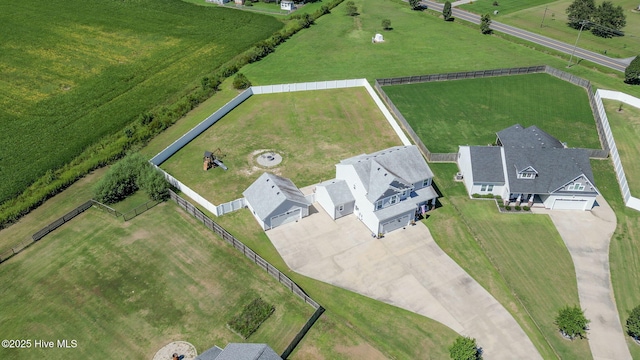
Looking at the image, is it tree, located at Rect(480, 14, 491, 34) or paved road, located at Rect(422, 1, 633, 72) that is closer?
paved road, located at Rect(422, 1, 633, 72)

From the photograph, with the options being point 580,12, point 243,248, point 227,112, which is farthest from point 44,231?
point 580,12

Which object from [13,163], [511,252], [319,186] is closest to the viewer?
[511,252]

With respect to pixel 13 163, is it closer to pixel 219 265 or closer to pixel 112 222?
pixel 112 222

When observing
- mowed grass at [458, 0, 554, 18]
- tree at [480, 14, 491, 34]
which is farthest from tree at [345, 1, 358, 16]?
tree at [480, 14, 491, 34]

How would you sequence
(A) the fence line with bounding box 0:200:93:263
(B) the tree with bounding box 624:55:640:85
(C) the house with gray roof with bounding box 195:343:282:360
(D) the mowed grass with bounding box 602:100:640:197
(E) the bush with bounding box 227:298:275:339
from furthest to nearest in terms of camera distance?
(B) the tree with bounding box 624:55:640:85 → (D) the mowed grass with bounding box 602:100:640:197 → (A) the fence line with bounding box 0:200:93:263 → (E) the bush with bounding box 227:298:275:339 → (C) the house with gray roof with bounding box 195:343:282:360

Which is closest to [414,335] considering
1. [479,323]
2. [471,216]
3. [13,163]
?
[479,323]

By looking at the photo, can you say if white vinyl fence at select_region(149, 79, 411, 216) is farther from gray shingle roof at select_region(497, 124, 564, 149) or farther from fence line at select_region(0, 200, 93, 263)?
gray shingle roof at select_region(497, 124, 564, 149)

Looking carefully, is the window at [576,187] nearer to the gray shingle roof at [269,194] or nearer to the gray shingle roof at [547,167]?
the gray shingle roof at [547,167]
